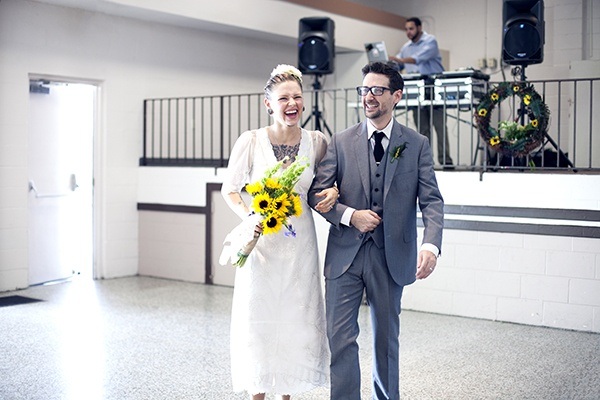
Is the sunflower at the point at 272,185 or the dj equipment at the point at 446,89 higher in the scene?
the dj equipment at the point at 446,89

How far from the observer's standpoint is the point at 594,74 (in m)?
9.97

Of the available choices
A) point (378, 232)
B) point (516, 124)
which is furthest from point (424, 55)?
point (378, 232)

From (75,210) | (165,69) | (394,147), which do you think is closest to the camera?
(394,147)

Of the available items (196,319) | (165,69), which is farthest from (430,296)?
(165,69)

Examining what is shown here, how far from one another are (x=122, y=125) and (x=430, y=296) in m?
3.85

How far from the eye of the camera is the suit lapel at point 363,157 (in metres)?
3.53

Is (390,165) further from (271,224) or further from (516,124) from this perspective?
(516,124)

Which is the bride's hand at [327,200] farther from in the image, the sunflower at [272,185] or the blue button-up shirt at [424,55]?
the blue button-up shirt at [424,55]

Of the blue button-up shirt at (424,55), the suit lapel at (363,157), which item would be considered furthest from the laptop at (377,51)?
the suit lapel at (363,157)

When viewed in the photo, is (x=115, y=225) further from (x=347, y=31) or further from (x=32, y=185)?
(x=347, y=31)

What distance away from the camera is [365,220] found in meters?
3.39

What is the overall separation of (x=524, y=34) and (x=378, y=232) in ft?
14.8

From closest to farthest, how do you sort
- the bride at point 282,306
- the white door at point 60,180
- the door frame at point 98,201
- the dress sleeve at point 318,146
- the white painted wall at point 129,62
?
the bride at point 282,306
the dress sleeve at point 318,146
the white painted wall at point 129,62
the white door at point 60,180
the door frame at point 98,201

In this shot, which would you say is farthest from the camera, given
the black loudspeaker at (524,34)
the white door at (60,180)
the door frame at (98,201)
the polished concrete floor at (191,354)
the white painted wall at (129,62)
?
the door frame at (98,201)
